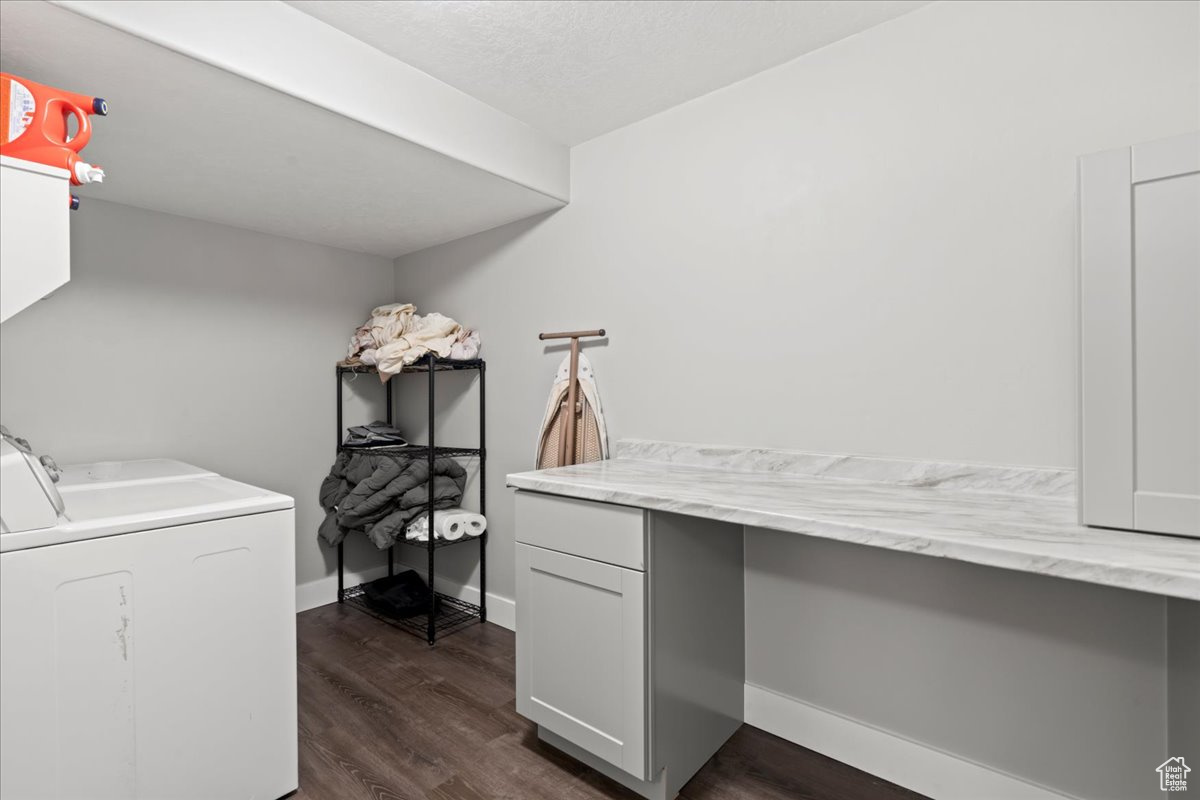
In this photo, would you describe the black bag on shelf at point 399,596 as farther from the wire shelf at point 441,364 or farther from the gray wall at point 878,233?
the gray wall at point 878,233

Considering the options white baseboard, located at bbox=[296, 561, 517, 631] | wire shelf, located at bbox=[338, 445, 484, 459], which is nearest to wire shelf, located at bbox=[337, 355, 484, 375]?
wire shelf, located at bbox=[338, 445, 484, 459]

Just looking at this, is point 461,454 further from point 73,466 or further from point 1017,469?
point 1017,469

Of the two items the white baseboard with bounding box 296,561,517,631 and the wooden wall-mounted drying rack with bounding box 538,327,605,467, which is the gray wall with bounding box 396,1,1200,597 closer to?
the wooden wall-mounted drying rack with bounding box 538,327,605,467

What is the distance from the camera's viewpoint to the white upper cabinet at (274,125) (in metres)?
1.39

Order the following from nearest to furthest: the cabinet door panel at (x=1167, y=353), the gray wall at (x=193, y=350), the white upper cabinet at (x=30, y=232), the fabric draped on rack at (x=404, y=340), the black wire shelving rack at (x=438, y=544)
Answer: the cabinet door panel at (x=1167, y=353), the white upper cabinet at (x=30, y=232), the gray wall at (x=193, y=350), the black wire shelving rack at (x=438, y=544), the fabric draped on rack at (x=404, y=340)

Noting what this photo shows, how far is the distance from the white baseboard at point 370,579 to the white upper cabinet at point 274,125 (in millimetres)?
1863

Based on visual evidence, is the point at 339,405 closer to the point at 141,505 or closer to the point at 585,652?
the point at 141,505

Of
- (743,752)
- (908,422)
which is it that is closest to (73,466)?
(743,752)

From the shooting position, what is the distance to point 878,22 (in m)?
1.68

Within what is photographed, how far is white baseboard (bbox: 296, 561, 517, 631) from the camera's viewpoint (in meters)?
2.75

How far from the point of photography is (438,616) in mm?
2881

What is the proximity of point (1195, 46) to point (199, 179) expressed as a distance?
3032 millimetres

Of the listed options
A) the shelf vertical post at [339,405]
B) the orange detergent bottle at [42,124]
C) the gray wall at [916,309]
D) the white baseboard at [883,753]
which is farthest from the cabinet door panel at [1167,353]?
the shelf vertical post at [339,405]

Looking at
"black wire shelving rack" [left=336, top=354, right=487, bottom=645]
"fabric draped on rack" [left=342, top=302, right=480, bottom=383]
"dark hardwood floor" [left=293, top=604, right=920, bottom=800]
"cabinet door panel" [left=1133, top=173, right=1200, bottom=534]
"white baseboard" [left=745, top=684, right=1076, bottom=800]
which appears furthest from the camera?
"fabric draped on rack" [left=342, top=302, right=480, bottom=383]
